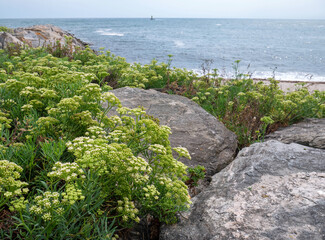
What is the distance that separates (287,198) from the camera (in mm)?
3094

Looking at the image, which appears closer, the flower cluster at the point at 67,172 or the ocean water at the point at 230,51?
the flower cluster at the point at 67,172

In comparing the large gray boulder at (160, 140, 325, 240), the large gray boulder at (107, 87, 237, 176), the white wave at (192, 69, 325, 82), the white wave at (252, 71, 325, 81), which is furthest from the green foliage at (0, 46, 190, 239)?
the white wave at (252, 71, 325, 81)

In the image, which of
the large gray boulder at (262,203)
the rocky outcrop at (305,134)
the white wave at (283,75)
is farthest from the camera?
the white wave at (283,75)

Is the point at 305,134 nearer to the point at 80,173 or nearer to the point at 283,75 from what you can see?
the point at 80,173

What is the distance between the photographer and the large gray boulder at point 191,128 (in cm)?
489

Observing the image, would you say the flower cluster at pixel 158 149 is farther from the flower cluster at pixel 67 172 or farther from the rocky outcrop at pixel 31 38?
the rocky outcrop at pixel 31 38

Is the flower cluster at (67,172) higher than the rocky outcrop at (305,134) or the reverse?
higher

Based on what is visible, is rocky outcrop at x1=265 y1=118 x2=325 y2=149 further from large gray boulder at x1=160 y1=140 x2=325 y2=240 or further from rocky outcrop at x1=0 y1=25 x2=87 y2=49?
rocky outcrop at x1=0 y1=25 x2=87 y2=49

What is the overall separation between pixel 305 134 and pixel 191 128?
8.01 ft

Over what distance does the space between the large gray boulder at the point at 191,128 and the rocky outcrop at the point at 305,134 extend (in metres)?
1.19

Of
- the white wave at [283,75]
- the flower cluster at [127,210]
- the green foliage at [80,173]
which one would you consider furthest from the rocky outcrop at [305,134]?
the white wave at [283,75]

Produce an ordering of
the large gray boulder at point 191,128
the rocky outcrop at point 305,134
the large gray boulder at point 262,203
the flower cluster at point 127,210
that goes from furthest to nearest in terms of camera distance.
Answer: the rocky outcrop at point 305,134 < the large gray boulder at point 191,128 < the large gray boulder at point 262,203 < the flower cluster at point 127,210

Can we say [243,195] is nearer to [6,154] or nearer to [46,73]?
[6,154]

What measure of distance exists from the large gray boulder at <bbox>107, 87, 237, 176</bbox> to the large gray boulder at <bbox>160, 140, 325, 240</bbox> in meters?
0.88
